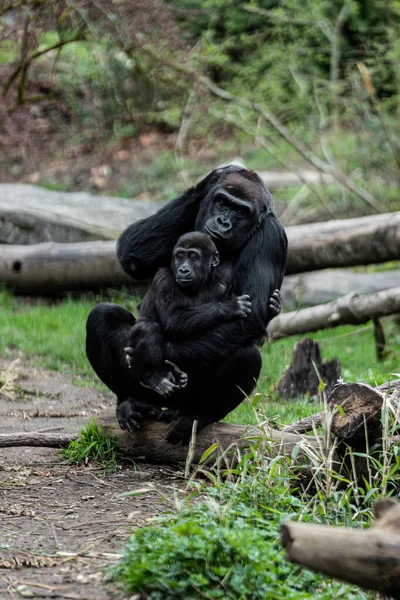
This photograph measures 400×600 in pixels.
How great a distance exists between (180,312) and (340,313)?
136 inches

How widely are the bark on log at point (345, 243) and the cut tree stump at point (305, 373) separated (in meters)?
1.29

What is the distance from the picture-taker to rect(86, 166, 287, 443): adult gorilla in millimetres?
4746

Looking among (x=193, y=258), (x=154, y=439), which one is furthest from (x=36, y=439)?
(x=193, y=258)

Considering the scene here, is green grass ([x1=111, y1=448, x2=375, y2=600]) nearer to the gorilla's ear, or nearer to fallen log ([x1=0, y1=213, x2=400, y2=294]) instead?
the gorilla's ear

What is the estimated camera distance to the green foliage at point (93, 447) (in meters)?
4.96

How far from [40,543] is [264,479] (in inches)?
41.2

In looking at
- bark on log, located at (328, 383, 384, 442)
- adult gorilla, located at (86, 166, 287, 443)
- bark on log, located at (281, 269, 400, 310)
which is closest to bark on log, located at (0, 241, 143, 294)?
bark on log, located at (281, 269, 400, 310)

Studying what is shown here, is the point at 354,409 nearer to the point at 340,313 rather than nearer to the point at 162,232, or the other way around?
the point at 162,232

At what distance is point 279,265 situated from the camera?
16.4ft

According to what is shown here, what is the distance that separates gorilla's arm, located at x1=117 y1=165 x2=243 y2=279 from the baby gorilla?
378mm

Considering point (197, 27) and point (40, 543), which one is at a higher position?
point (197, 27)

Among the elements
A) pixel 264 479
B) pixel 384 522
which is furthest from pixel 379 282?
pixel 384 522

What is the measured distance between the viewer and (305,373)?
7000mm

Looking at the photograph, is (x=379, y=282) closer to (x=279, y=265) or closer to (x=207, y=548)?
(x=279, y=265)
